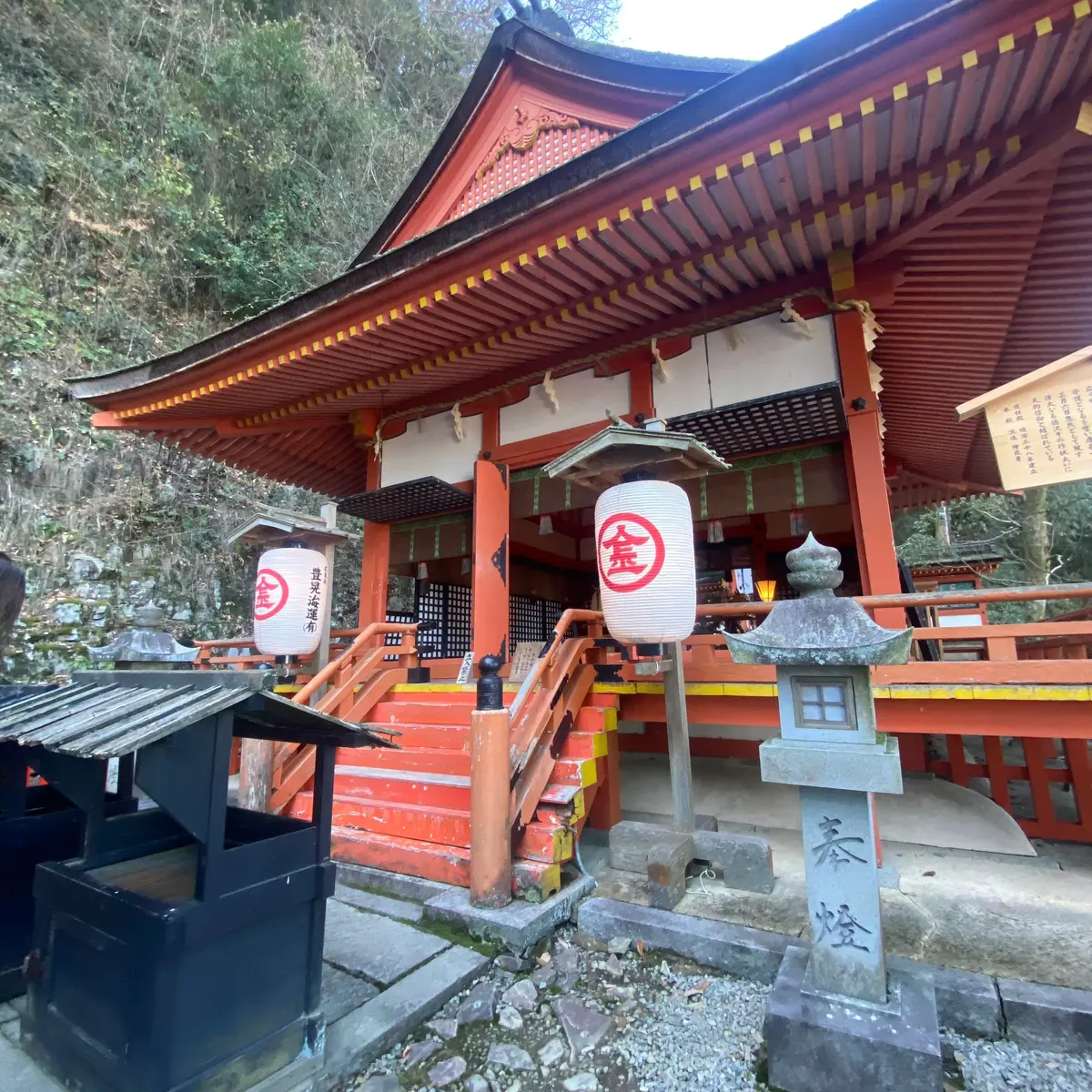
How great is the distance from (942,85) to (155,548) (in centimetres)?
1200

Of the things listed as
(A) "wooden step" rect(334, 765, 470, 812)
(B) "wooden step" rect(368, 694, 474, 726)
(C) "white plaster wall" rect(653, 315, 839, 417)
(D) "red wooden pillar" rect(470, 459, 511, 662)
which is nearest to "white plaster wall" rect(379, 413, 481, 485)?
(D) "red wooden pillar" rect(470, 459, 511, 662)

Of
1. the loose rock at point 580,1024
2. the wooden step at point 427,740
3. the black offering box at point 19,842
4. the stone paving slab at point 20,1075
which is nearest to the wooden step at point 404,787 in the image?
the wooden step at point 427,740

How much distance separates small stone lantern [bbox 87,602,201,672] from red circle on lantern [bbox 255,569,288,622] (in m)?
1.22

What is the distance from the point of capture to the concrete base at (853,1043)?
85.4 inches

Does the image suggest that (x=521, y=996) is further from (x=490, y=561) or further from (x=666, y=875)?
(x=490, y=561)

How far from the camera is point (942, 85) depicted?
3.03 m

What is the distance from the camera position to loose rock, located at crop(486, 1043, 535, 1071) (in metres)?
2.54

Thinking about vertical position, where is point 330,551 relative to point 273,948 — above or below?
above

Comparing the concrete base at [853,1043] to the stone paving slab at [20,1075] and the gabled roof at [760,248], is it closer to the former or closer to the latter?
the stone paving slab at [20,1075]

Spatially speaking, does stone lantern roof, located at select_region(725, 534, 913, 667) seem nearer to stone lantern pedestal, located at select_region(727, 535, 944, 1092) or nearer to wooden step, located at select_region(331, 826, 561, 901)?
stone lantern pedestal, located at select_region(727, 535, 944, 1092)

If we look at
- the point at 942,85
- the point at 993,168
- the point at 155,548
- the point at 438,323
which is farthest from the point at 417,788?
the point at 155,548

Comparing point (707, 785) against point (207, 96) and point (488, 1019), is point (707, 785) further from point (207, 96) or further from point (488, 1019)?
point (207, 96)

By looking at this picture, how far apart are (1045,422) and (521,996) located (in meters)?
4.16

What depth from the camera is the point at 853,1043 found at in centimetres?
226
